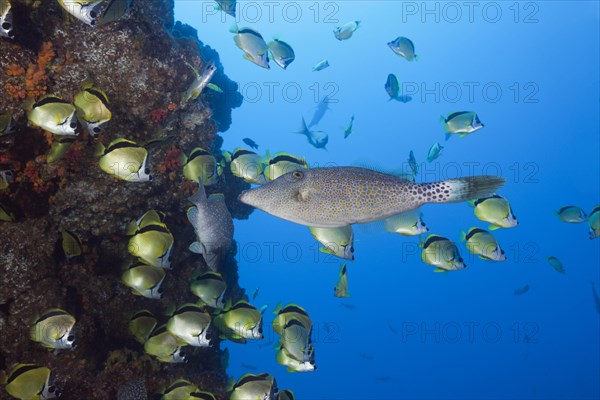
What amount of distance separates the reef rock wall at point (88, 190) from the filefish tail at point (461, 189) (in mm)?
3731

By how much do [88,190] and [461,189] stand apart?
16.1 ft

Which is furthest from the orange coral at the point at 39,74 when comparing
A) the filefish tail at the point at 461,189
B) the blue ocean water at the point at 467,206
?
the blue ocean water at the point at 467,206

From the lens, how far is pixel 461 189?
3.10m

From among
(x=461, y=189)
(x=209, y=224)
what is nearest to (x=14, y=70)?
(x=209, y=224)

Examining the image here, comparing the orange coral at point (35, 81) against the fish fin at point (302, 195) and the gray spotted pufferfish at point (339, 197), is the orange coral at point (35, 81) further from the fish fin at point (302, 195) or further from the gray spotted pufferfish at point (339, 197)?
the fish fin at point (302, 195)

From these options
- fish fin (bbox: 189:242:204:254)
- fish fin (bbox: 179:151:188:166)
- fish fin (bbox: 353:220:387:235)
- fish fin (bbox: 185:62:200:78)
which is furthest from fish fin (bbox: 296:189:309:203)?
fish fin (bbox: 185:62:200:78)

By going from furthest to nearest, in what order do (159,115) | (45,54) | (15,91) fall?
(159,115) → (45,54) → (15,91)

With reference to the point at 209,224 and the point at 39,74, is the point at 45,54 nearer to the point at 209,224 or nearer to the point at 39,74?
the point at 39,74

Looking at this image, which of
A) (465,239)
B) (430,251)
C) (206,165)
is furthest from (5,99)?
(465,239)

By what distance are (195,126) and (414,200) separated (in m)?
4.47

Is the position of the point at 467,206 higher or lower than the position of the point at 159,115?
higher

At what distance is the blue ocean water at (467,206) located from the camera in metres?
43.6

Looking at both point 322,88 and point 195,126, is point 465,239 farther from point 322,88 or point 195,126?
point 322,88

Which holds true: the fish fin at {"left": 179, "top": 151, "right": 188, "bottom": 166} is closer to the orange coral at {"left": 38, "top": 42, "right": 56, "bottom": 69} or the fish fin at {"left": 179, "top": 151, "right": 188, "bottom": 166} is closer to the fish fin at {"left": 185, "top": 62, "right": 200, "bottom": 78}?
the fish fin at {"left": 185, "top": 62, "right": 200, "bottom": 78}
